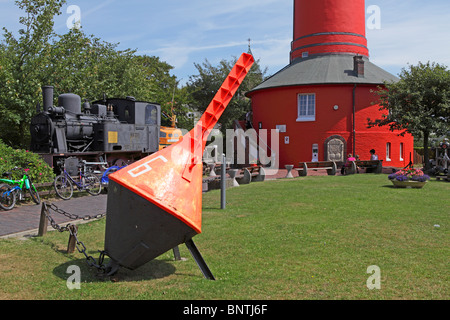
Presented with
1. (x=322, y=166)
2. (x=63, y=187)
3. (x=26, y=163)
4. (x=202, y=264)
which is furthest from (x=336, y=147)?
(x=202, y=264)

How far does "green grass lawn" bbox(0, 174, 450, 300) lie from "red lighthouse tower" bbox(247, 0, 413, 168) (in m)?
19.1

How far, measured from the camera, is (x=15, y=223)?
31.3 ft

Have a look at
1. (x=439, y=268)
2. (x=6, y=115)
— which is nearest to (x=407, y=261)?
(x=439, y=268)

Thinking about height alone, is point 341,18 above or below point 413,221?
above

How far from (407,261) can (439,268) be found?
1.54 feet

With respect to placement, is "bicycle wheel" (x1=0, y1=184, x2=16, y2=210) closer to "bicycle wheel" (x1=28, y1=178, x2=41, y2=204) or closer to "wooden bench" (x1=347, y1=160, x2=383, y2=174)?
"bicycle wheel" (x1=28, y1=178, x2=41, y2=204)

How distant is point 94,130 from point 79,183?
13.5 ft

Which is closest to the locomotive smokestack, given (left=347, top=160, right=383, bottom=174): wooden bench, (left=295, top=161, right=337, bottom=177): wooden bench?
(left=295, top=161, right=337, bottom=177): wooden bench

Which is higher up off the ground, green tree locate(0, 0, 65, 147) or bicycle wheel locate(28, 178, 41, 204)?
green tree locate(0, 0, 65, 147)

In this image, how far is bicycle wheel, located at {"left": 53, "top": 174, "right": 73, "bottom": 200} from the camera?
1363 centimetres

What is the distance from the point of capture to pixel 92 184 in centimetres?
1500

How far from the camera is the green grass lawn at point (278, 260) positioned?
16.4ft

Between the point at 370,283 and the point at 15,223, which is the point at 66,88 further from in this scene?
the point at 370,283

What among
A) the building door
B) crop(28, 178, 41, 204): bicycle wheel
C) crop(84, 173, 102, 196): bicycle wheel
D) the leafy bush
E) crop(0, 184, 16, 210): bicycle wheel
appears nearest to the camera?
crop(0, 184, 16, 210): bicycle wheel
